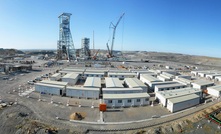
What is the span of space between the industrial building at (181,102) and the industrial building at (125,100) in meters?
2.74

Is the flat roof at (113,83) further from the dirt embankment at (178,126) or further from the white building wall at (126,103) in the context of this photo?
the dirt embankment at (178,126)

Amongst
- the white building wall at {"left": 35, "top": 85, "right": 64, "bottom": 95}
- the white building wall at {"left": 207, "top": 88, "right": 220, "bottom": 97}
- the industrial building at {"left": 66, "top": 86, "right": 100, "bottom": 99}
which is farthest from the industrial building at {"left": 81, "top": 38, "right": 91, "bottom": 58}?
the white building wall at {"left": 207, "top": 88, "right": 220, "bottom": 97}

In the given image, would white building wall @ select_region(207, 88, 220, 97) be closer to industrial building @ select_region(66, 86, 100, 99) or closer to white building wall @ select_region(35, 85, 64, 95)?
industrial building @ select_region(66, 86, 100, 99)

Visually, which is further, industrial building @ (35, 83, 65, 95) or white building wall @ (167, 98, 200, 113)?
industrial building @ (35, 83, 65, 95)

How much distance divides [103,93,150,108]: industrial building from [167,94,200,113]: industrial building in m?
2.74

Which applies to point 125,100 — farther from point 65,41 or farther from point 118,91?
point 65,41

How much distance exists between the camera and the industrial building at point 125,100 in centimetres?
1644

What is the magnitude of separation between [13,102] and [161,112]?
1714 centimetres

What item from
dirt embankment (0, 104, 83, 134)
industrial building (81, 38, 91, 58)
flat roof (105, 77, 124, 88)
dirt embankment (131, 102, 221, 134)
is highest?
industrial building (81, 38, 91, 58)

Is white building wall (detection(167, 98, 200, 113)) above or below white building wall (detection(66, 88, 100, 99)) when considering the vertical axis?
below

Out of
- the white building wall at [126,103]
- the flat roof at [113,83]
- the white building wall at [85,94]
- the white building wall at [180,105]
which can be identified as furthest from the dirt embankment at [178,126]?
the flat roof at [113,83]

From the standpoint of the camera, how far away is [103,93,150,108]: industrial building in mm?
16438

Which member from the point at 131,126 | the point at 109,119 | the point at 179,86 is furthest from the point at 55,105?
the point at 179,86

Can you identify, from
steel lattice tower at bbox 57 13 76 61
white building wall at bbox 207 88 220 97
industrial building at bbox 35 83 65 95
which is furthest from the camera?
steel lattice tower at bbox 57 13 76 61
